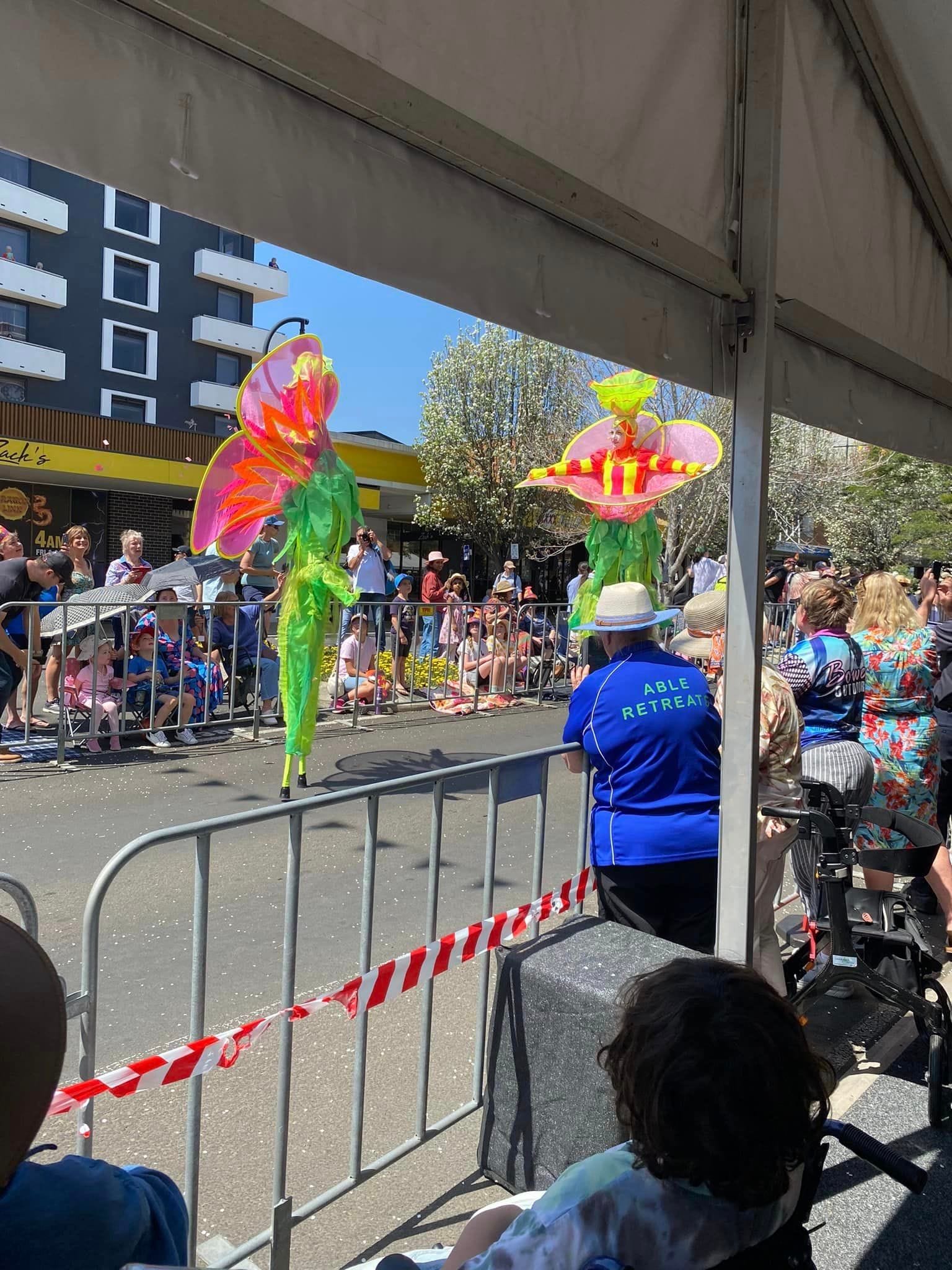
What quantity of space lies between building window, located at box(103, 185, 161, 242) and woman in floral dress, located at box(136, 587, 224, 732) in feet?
106

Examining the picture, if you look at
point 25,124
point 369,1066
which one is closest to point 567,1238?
point 25,124

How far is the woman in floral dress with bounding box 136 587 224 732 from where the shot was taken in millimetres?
8453

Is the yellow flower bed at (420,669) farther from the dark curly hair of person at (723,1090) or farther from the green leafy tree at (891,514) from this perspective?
the green leafy tree at (891,514)

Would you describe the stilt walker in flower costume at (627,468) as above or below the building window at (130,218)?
below

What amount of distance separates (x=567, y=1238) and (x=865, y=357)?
2.73 m

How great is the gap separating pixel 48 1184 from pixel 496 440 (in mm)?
26937

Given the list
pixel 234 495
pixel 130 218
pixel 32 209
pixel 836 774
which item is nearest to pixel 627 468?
Result: pixel 234 495

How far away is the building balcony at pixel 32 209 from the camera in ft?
103

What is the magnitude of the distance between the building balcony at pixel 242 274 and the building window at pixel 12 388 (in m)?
9.47

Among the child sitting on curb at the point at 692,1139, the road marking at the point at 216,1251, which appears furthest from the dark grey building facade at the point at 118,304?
the child sitting on curb at the point at 692,1139

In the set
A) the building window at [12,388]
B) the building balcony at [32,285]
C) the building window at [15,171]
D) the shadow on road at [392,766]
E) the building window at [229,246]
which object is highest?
the building window at [229,246]

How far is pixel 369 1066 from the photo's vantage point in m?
3.35

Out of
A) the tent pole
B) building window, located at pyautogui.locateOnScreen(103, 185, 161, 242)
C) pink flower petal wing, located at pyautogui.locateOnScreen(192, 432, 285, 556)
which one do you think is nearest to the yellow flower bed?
pink flower petal wing, located at pyautogui.locateOnScreen(192, 432, 285, 556)

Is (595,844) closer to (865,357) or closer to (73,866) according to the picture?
(865,357)
